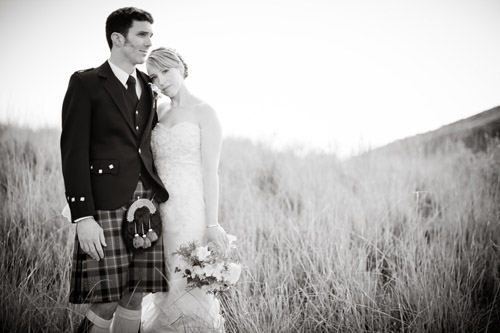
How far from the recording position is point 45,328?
2469 millimetres

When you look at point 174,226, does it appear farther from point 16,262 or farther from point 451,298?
point 451,298

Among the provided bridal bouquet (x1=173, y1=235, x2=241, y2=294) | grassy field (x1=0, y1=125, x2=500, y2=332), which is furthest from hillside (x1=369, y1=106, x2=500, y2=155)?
bridal bouquet (x1=173, y1=235, x2=241, y2=294)

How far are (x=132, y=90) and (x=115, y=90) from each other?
0.15 meters

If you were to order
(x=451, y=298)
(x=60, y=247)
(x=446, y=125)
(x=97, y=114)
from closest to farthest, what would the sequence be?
1. (x=97, y=114)
2. (x=451, y=298)
3. (x=60, y=247)
4. (x=446, y=125)

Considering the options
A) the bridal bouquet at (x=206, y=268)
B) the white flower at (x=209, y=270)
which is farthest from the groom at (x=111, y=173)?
the white flower at (x=209, y=270)

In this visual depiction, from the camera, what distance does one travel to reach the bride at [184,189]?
7.67ft

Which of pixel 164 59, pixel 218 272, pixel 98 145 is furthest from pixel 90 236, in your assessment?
pixel 164 59

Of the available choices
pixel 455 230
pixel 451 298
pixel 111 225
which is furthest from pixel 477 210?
pixel 111 225

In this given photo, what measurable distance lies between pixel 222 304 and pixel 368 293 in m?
1.19

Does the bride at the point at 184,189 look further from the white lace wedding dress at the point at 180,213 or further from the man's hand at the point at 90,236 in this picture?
the man's hand at the point at 90,236

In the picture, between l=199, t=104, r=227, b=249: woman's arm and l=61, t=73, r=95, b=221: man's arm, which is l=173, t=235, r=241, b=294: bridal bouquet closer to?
l=199, t=104, r=227, b=249: woman's arm

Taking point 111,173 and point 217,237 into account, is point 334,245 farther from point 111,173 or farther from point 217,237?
point 111,173

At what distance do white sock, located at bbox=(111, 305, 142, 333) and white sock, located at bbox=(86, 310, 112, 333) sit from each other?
12 centimetres

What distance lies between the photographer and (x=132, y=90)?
7.35 feet
